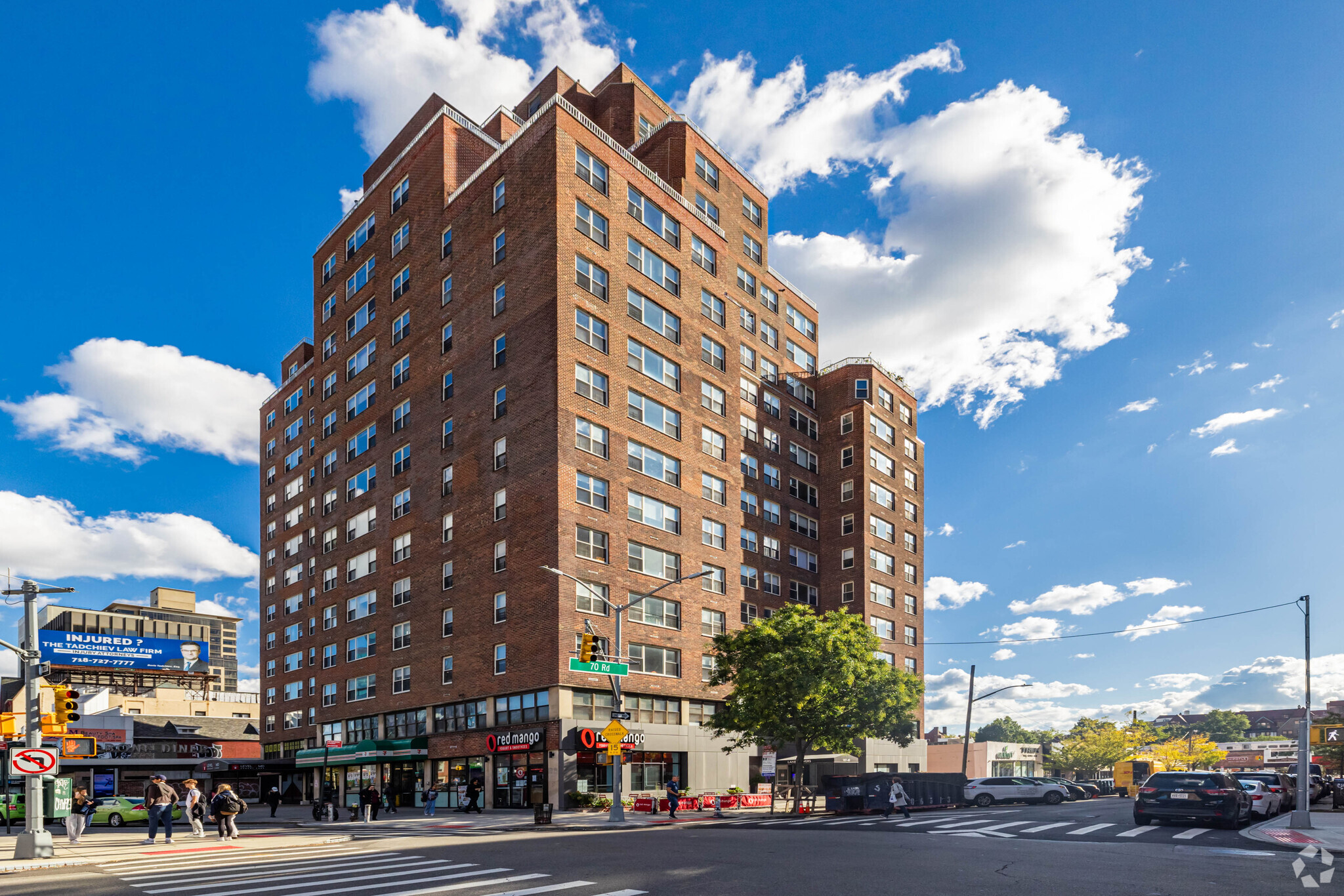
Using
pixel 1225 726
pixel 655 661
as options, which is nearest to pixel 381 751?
pixel 655 661

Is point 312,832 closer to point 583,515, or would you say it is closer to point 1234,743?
point 583,515

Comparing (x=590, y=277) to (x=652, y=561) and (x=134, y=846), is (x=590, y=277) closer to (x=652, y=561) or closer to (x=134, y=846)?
(x=652, y=561)

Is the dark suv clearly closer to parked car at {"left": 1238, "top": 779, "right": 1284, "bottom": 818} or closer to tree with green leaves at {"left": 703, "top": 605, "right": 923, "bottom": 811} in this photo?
parked car at {"left": 1238, "top": 779, "right": 1284, "bottom": 818}

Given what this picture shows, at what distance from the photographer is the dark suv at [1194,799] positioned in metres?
26.6

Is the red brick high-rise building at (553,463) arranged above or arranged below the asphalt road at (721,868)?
above

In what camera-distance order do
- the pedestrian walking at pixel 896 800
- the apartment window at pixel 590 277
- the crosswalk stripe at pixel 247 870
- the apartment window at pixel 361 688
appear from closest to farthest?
the crosswalk stripe at pixel 247 870, the pedestrian walking at pixel 896 800, the apartment window at pixel 590 277, the apartment window at pixel 361 688

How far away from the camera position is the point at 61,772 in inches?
2640

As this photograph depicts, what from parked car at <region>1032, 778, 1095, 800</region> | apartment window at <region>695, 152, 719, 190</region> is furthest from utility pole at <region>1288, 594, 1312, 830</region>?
apartment window at <region>695, 152, 719, 190</region>

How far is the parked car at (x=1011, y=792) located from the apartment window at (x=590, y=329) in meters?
28.7

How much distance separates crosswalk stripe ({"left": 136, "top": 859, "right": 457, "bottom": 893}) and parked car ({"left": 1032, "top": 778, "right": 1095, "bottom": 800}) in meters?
39.4

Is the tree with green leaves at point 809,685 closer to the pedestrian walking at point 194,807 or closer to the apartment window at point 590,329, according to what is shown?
the apartment window at point 590,329

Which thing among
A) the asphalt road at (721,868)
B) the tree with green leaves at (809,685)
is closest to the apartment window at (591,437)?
the tree with green leaves at (809,685)

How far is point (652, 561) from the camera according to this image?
51906 millimetres

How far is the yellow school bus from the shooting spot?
65625 millimetres
